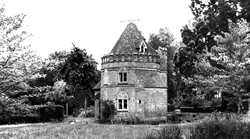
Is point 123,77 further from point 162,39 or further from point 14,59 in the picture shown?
point 162,39

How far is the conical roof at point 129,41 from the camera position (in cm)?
3278

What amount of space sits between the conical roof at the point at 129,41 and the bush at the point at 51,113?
8.91 metres

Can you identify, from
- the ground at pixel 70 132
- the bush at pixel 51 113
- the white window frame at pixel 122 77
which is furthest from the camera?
the bush at pixel 51 113

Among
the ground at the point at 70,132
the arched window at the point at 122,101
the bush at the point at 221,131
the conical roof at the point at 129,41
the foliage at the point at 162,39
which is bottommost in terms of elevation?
the ground at the point at 70,132

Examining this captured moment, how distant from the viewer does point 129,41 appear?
3334 centimetres

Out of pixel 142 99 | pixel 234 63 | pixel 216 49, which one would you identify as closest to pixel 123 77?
pixel 142 99

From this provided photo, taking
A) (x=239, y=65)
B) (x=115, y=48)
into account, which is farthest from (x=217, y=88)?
(x=115, y=48)

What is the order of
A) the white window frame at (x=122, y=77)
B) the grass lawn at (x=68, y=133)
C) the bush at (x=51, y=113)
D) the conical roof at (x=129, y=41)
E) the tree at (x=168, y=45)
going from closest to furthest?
the grass lawn at (x=68, y=133)
the white window frame at (x=122, y=77)
the bush at (x=51, y=113)
the conical roof at (x=129, y=41)
the tree at (x=168, y=45)

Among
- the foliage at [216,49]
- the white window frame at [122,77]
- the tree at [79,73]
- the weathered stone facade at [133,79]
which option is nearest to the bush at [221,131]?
the foliage at [216,49]

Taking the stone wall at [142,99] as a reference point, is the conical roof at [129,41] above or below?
above

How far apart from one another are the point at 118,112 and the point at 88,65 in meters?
11.8

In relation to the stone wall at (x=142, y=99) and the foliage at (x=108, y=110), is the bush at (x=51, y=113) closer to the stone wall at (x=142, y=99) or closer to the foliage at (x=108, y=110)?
the stone wall at (x=142, y=99)

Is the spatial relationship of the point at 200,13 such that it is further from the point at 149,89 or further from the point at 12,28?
the point at 12,28

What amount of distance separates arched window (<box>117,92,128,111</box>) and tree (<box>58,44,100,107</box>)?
10460 millimetres
